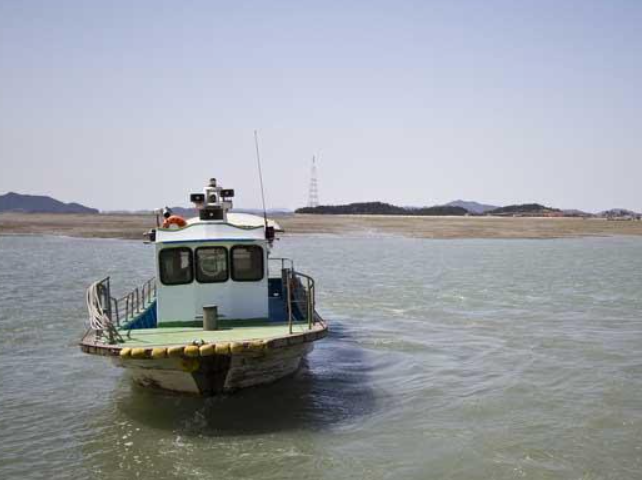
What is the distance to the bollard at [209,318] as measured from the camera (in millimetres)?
12523

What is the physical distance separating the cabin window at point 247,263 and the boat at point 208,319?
0.06ft

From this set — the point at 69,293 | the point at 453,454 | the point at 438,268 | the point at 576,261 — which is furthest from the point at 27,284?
the point at 576,261

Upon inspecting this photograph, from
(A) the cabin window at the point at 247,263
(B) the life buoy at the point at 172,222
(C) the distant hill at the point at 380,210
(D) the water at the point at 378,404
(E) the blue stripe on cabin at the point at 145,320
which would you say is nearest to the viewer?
(D) the water at the point at 378,404

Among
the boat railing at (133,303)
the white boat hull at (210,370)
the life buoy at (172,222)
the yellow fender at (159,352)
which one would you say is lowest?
the white boat hull at (210,370)

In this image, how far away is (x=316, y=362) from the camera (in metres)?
15.5

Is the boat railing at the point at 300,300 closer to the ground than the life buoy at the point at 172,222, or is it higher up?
closer to the ground

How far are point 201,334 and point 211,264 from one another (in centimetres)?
157

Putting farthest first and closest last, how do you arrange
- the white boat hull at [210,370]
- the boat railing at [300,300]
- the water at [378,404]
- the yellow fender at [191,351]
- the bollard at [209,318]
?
1. the bollard at [209,318]
2. the boat railing at [300,300]
3. the white boat hull at [210,370]
4. the yellow fender at [191,351]
5. the water at [378,404]

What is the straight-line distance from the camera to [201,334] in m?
12.2

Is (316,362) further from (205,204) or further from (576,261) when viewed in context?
(576,261)

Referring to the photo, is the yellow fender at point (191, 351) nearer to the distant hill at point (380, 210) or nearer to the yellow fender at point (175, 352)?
the yellow fender at point (175, 352)

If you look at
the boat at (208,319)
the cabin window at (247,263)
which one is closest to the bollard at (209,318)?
the boat at (208,319)

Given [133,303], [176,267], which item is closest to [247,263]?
[176,267]

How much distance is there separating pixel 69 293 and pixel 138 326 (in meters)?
13.3
